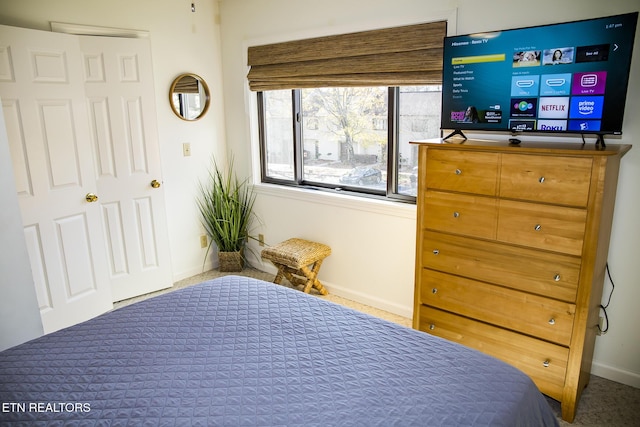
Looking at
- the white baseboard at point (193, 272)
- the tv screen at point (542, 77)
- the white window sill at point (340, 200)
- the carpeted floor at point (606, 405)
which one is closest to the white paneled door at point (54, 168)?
the white baseboard at point (193, 272)

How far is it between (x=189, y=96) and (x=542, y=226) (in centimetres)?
301

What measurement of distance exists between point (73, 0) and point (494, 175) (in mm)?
3028

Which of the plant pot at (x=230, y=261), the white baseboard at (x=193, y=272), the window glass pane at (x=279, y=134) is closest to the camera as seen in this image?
the window glass pane at (x=279, y=134)

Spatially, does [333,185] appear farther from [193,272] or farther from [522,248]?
[522,248]

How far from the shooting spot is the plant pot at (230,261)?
4.09 meters

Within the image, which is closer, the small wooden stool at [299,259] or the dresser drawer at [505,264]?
the dresser drawer at [505,264]

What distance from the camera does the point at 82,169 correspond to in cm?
312

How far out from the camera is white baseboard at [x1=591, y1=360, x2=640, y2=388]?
2.43 metres

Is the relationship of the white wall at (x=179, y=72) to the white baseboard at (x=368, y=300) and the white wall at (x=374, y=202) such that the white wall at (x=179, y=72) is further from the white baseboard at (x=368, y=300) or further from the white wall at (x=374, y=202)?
the white baseboard at (x=368, y=300)

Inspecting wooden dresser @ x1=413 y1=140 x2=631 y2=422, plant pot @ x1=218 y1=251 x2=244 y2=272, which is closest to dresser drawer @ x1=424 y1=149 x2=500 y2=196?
wooden dresser @ x1=413 y1=140 x2=631 y2=422

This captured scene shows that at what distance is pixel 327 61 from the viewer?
3299 mm

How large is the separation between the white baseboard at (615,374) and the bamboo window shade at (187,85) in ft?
11.7

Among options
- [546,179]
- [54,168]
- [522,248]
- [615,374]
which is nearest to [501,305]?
[522,248]

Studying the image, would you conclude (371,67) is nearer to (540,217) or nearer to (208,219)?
(540,217)
